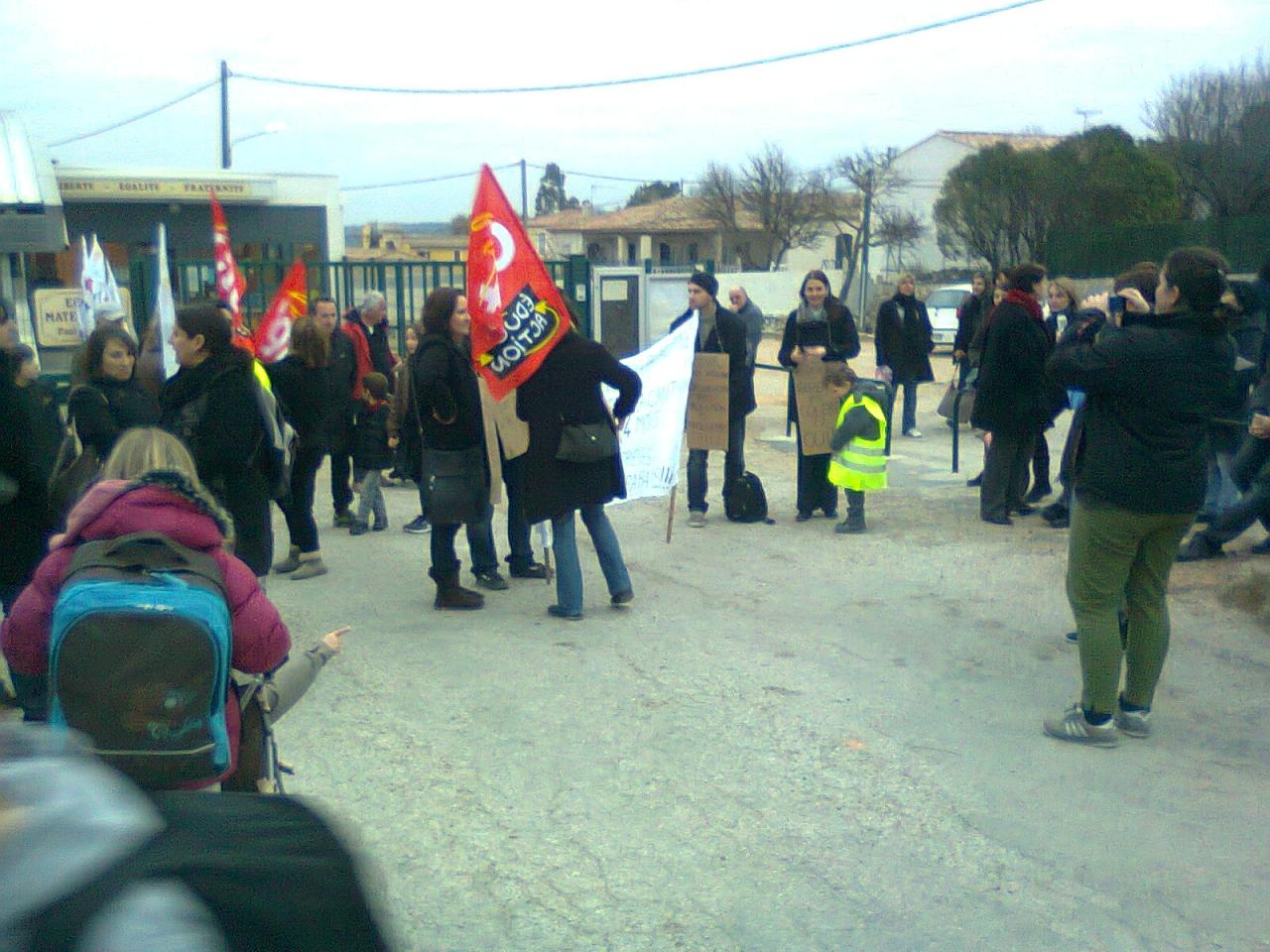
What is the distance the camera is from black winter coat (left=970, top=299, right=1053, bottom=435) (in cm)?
934

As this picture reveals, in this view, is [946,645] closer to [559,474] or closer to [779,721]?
[779,721]

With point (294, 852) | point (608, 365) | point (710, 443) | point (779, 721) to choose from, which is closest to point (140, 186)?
point (710, 443)

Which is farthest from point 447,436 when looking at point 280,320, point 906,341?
point 906,341

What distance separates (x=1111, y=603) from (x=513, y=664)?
2813 mm

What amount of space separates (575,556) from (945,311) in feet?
83.7

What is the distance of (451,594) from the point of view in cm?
754

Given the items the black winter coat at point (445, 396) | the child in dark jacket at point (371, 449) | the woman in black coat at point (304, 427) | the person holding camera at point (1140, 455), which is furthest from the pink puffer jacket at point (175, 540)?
the child in dark jacket at point (371, 449)

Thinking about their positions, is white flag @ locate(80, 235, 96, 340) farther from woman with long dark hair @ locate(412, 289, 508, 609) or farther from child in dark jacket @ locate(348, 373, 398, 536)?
woman with long dark hair @ locate(412, 289, 508, 609)

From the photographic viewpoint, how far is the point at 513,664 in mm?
6473

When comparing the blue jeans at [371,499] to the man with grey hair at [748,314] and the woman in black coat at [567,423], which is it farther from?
the man with grey hair at [748,314]

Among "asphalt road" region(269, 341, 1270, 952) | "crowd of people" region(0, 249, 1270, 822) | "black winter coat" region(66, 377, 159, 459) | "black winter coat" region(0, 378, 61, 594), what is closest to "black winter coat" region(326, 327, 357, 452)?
"crowd of people" region(0, 249, 1270, 822)

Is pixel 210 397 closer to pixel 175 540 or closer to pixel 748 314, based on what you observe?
pixel 175 540

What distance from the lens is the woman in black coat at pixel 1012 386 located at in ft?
30.6

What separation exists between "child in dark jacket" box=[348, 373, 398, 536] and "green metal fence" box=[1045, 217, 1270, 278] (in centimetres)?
2269
